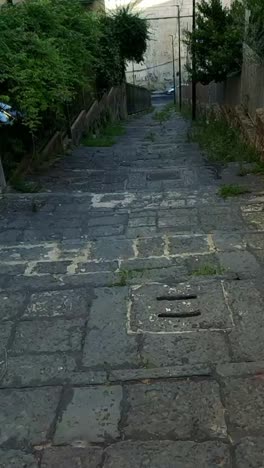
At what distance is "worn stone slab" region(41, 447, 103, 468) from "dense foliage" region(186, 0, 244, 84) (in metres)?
10.5

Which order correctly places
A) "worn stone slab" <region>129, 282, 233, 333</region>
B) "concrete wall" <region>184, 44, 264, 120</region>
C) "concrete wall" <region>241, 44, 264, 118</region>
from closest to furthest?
"worn stone slab" <region>129, 282, 233, 333</region> < "concrete wall" <region>241, 44, 264, 118</region> < "concrete wall" <region>184, 44, 264, 120</region>

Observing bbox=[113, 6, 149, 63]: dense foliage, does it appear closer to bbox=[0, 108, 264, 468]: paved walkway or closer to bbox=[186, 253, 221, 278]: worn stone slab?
bbox=[0, 108, 264, 468]: paved walkway

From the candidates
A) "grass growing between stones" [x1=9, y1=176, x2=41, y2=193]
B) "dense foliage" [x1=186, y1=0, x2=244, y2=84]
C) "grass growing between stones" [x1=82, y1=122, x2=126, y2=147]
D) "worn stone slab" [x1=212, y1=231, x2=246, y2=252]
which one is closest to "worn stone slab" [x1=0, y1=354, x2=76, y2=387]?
"worn stone slab" [x1=212, y1=231, x2=246, y2=252]

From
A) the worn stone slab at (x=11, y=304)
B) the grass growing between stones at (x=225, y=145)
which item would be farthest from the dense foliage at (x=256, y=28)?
the worn stone slab at (x=11, y=304)

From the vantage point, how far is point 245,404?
2184 millimetres

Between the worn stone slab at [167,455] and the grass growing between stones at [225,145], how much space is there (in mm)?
5701

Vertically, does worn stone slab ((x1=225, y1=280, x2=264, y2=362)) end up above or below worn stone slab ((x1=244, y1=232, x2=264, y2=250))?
above

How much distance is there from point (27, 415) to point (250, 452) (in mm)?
997

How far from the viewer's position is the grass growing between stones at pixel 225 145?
756cm

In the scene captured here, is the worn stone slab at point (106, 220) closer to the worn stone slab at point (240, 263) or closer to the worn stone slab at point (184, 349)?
the worn stone slab at point (240, 263)

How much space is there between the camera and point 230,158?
25.5 feet

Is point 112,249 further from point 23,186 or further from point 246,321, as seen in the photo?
point 23,186

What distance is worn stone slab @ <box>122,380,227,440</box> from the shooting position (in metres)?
2.06

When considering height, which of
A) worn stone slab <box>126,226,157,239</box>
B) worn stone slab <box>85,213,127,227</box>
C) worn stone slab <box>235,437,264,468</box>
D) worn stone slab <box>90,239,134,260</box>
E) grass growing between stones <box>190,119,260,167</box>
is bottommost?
grass growing between stones <box>190,119,260,167</box>
